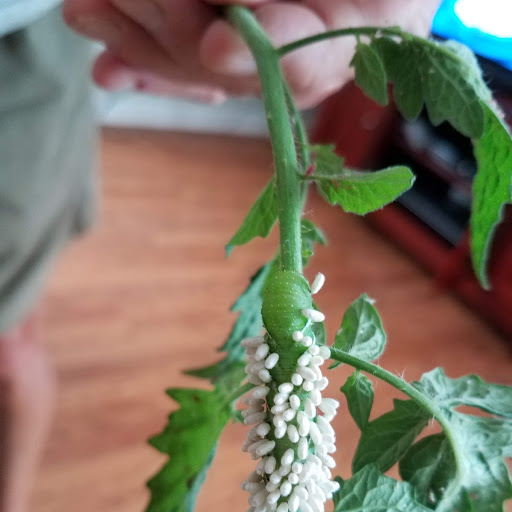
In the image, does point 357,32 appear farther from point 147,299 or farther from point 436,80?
point 147,299

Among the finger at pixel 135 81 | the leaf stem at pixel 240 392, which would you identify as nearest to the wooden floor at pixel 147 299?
the finger at pixel 135 81

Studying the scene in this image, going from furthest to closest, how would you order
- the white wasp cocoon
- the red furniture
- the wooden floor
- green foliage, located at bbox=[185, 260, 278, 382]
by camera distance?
the red furniture, the wooden floor, green foliage, located at bbox=[185, 260, 278, 382], the white wasp cocoon

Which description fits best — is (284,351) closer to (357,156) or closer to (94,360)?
(94,360)

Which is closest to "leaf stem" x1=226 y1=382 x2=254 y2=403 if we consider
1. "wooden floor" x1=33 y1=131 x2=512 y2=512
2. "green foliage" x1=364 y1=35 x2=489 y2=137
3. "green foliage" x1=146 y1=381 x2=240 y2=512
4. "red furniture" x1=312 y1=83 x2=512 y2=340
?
"green foliage" x1=146 y1=381 x2=240 y2=512

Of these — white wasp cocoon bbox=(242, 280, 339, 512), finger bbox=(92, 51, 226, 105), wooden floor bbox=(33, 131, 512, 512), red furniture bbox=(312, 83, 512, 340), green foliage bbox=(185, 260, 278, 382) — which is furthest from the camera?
red furniture bbox=(312, 83, 512, 340)

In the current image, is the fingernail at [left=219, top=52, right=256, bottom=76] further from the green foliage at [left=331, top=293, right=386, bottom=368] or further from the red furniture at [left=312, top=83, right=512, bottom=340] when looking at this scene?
the red furniture at [left=312, top=83, right=512, bottom=340]
